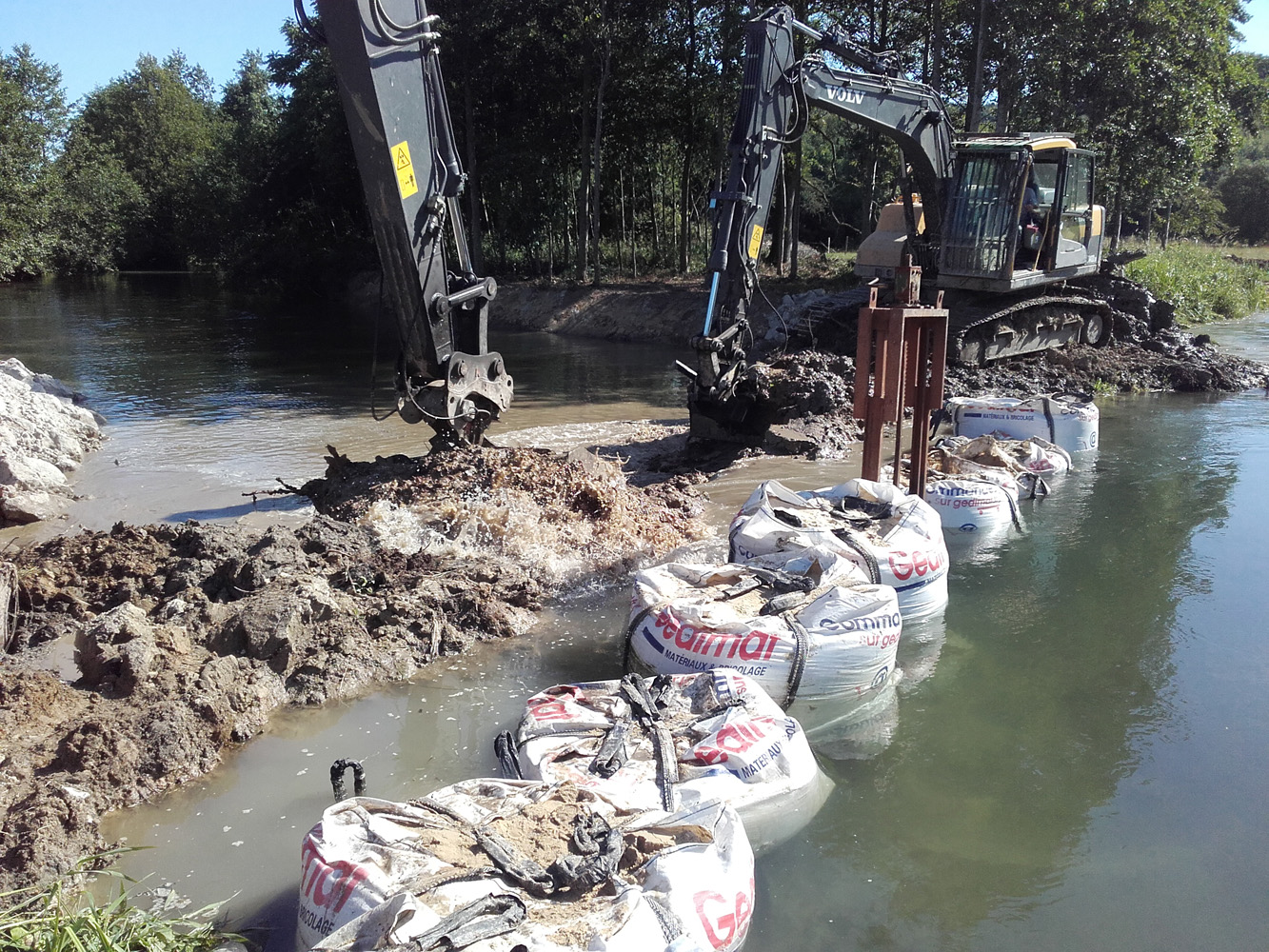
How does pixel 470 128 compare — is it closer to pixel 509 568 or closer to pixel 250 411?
pixel 250 411

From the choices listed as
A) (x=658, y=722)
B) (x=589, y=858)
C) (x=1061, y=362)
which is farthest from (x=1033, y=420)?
(x=589, y=858)

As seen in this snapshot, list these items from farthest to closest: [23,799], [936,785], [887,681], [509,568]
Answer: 1. [509,568]
2. [887,681]
3. [936,785]
4. [23,799]

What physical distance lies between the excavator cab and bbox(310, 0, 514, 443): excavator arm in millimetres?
7354

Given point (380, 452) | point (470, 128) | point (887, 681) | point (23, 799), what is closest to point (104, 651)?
point (23, 799)

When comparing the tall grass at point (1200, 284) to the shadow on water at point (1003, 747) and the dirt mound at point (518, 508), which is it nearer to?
the shadow on water at point (1003, 747)

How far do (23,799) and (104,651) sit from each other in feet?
3.66

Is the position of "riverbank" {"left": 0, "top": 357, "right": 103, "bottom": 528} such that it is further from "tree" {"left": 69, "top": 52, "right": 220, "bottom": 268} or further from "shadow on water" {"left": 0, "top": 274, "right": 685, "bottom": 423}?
"tree" {"left": 69, "top": 52, "right": 220, "bottom": 268}

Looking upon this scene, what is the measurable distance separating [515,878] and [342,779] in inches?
60.6

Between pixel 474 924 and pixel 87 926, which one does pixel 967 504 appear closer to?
pixel 474 924

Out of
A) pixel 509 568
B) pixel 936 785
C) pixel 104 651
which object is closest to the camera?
pixel 936 785

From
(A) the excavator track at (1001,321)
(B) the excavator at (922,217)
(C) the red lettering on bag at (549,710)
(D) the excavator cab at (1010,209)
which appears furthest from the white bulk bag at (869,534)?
(A) the excavator track at (1001,321)

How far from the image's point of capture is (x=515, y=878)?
303 centimetres

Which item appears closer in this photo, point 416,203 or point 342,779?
point 342,779

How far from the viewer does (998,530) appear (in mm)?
8062
